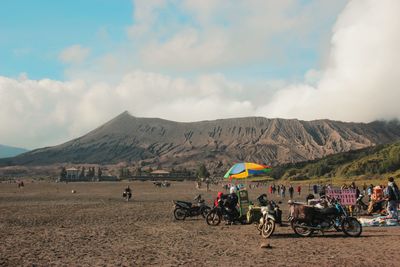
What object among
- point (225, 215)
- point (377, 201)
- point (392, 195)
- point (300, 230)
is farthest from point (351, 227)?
point (377, 201)

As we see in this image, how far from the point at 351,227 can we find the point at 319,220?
→ 3.79ft

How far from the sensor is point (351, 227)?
Answer: 15250 millimetres

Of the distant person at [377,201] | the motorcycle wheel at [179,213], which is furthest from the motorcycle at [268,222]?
the distant person at [377,201]

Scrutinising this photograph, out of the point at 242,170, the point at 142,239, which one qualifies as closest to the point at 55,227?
the point at 142,239

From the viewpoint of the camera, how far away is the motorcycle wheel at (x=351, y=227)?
15.1 m

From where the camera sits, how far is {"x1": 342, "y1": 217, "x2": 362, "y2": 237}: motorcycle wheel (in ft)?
49.6

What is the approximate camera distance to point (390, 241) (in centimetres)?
1385

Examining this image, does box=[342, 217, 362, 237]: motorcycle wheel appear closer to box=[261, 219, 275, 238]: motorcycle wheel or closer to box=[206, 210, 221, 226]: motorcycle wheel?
box=[261, 219, 275, 238]: motorcycle wheel

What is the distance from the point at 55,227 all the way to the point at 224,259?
10.4 meters

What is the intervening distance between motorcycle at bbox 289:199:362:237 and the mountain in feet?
259

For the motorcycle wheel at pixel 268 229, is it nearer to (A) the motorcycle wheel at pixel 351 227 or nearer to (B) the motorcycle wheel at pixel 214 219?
(A) the motorcycle wheel at pixel 351 227

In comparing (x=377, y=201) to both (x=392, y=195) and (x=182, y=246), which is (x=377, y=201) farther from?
(x=182, y=246)

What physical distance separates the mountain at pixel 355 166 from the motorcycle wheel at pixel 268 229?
79803 mm

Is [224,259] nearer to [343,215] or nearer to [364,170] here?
[343,215]
